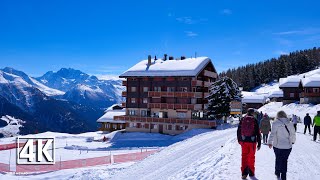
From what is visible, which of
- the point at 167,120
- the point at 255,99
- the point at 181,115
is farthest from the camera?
the point at 255,99

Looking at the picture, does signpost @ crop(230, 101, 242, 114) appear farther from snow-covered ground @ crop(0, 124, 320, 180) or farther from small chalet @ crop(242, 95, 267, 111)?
snow-covered ground @ crop(0, 124, 320, 180)

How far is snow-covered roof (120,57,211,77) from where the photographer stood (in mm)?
60188

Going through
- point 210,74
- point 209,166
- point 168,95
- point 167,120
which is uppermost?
point 210,74

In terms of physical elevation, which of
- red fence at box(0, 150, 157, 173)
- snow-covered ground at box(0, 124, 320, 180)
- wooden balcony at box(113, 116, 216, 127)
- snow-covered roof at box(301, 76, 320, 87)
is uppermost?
snow-covered roof at box(301, 76, 320, 87)

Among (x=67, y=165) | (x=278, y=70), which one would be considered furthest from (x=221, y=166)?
(x=278, y=70)

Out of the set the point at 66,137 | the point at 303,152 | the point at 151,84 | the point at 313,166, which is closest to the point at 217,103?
the point at 151,84

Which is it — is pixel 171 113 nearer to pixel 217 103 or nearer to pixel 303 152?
pixel 217 103

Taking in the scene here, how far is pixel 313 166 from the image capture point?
13.8 meters

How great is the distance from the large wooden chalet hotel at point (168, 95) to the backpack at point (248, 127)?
44.7 m

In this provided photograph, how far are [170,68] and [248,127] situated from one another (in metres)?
51.9

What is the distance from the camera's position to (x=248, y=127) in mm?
10984

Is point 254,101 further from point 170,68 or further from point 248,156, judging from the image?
point 248,156

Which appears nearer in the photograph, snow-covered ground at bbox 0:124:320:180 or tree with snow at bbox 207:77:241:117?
snow-covered ground at bbox 0:124:320:180

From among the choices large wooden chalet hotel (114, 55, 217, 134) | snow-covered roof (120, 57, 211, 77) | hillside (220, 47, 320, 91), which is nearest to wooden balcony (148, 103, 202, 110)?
large wooden chalet hotel (114, 55, 217, 134)
